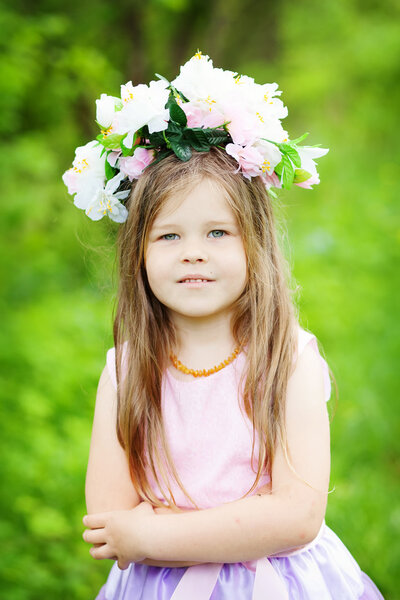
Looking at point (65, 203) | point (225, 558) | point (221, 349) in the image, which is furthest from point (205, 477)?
point (65, 203)

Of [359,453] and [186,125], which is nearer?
[186,125]

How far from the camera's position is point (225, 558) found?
1614mm

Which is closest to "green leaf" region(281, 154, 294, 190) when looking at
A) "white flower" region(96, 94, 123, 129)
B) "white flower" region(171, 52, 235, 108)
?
"white flower" region(171, 52, 235, 108)

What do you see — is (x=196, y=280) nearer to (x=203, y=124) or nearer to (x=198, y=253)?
(x=198, y=253)

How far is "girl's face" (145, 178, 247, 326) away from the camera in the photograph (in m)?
1.66

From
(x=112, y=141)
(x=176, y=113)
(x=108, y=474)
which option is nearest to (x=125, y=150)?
(x=112, y=141)

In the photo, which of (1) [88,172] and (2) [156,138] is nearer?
(2) [156,138]

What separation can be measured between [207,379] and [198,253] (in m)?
0.36

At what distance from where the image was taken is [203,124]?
170 centimetres

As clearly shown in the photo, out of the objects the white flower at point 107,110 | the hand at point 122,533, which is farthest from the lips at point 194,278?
the hand at point 122,533

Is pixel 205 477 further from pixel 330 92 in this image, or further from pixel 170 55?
pixel 330 92

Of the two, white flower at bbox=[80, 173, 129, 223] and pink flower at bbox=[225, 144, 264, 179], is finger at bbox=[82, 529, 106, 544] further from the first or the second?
pink flower at bbox=[225, 144, 264, 179]

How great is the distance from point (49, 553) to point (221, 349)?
1.97 metres

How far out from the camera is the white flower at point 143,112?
65.3 inches
